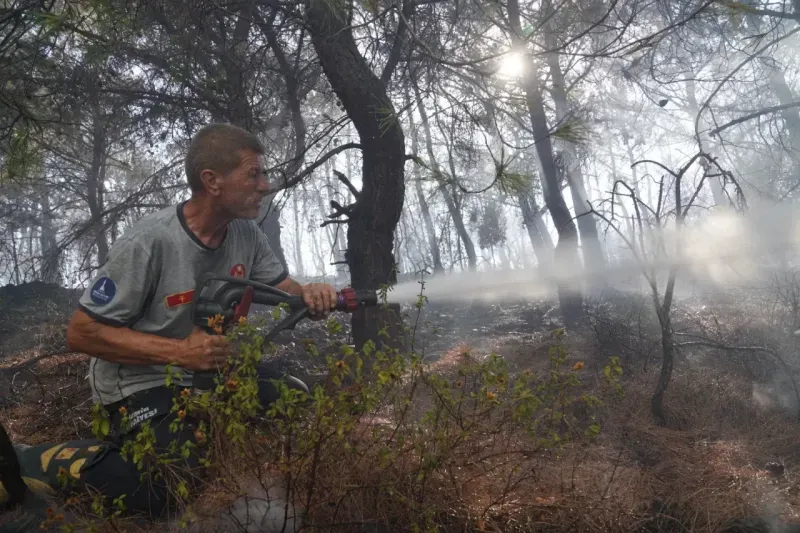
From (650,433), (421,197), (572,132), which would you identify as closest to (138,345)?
(572,132)

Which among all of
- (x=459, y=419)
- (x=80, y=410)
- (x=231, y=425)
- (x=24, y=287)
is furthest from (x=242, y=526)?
(x=24, y=287)

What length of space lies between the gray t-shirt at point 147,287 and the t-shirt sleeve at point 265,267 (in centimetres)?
Result: 29

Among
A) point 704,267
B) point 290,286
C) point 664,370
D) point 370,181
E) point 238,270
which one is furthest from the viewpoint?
point 704,267

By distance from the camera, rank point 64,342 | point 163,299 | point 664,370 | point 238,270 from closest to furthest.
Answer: point 163,299, point 238,270, point 664,370, point 64,342

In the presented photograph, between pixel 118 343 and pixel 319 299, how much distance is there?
0.82 metres

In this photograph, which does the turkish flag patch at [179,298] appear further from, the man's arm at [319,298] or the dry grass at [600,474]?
the dry grass at [600,474]

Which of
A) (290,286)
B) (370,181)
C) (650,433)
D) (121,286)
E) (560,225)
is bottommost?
(650,433)

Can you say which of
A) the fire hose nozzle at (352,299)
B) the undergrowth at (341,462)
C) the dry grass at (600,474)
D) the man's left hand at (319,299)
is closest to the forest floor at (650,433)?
the dry grass at (600,474)

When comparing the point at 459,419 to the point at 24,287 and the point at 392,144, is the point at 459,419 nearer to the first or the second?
the point at 392,144

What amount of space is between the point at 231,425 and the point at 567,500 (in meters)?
1.28

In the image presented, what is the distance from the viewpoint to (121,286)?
2234mm

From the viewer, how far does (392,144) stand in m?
5.63

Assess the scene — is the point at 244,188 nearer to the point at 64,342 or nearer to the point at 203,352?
the point at 203,352

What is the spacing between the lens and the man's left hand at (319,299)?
2.30 metres
